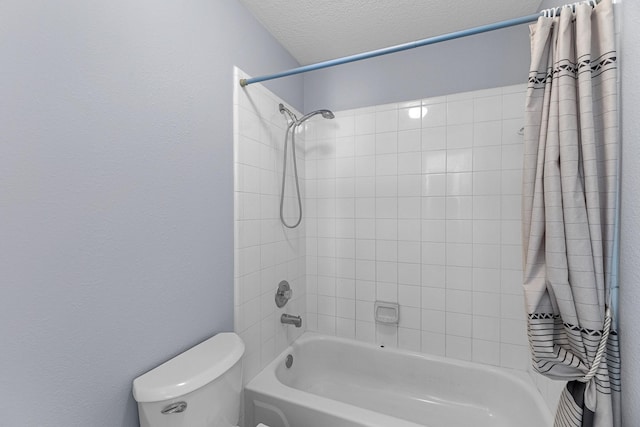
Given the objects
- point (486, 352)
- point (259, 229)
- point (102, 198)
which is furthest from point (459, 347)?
point (102, 198)

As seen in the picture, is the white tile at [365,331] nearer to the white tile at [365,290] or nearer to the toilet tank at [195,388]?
the white tile at [365,290]

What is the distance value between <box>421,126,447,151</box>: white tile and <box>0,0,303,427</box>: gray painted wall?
4.15ft

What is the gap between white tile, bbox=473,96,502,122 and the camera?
1686 mm

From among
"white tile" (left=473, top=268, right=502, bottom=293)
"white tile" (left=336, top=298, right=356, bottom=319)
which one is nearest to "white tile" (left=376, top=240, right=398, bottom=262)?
"white tile" (left=336, top=298, right=356, bottom=319)

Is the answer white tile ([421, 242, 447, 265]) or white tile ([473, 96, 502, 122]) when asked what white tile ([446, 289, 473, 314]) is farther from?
white tile ([473, 96, 502, 122])

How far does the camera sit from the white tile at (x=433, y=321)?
6.02 feet

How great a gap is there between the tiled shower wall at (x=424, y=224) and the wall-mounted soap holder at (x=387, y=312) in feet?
0.13

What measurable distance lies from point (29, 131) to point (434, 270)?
1.94m

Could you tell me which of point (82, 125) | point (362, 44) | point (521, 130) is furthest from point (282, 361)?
point (362, 44)

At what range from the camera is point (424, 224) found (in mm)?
1861

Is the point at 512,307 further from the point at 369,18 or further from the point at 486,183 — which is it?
the point at 369,18

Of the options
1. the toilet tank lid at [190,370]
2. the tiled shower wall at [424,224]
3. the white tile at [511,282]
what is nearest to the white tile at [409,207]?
the tiled shower wall at [424,224]

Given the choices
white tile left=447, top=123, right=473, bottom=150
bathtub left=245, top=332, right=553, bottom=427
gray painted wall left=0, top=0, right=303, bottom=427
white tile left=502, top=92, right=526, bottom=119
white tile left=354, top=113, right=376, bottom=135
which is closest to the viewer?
gray painted wall left=0, top=0, right=303, bottom=427

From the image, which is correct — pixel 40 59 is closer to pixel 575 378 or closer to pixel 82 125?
pixel 82 125
